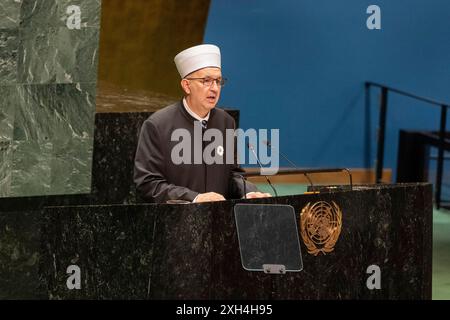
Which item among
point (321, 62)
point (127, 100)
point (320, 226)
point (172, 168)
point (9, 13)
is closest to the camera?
point (320, 226)

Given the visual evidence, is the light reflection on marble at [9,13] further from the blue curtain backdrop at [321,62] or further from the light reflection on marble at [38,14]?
the blue curtain backdrop at [321,62]

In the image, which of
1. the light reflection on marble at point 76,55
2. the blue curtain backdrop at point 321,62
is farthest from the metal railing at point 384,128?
the light reflection on marble at point 76,55

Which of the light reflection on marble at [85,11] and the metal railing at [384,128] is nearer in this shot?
the light reflection on marble at [85,11]

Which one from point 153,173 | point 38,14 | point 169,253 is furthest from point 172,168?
point 38,14

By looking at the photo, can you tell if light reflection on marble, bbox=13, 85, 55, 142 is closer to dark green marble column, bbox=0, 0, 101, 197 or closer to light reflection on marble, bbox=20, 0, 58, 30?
dark green marble column, bbox=0, 0, 101, 197

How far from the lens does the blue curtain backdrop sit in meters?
10.9

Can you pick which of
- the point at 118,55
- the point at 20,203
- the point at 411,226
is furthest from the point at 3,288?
the point at 118,55

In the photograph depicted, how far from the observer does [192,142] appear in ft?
17.6

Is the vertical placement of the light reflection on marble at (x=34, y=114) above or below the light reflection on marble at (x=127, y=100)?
below

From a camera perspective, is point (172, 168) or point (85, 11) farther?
point (85, 11)

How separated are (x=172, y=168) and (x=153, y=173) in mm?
129

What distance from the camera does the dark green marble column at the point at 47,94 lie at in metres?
6.00

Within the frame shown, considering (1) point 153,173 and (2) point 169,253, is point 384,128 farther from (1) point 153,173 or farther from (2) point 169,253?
(2) point 169,253
